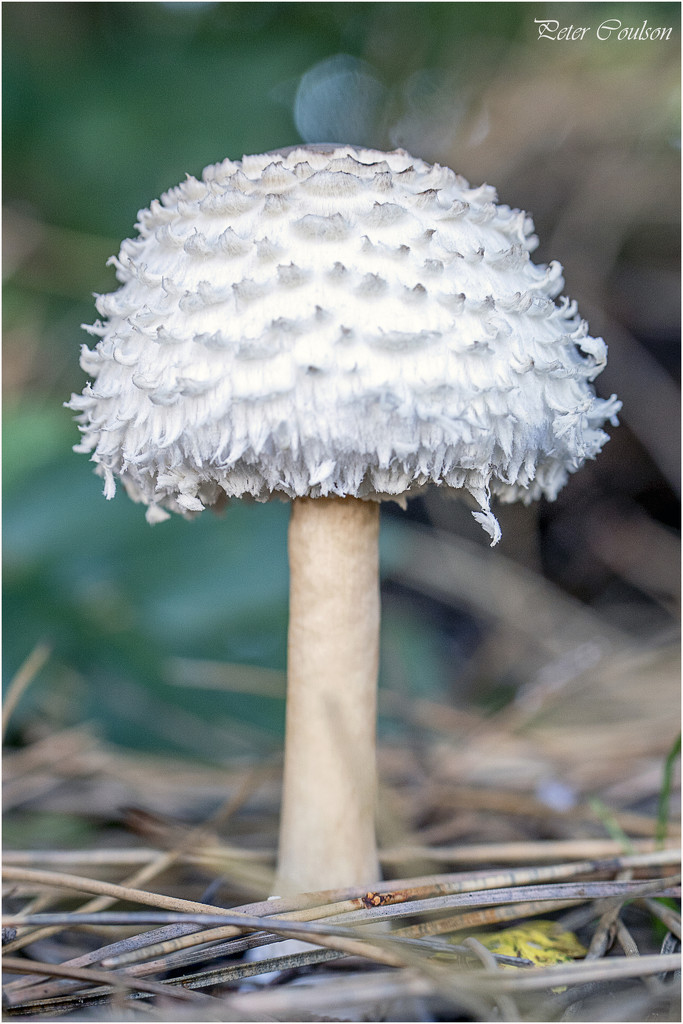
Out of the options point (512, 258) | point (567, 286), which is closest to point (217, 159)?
point (567, 286)

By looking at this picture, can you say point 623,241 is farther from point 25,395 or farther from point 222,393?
point 222,393

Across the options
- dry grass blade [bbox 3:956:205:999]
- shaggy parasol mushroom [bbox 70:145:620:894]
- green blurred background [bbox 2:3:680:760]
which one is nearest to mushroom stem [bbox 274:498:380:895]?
shaggy parasol mushroom [bbox 70:145:620:894]

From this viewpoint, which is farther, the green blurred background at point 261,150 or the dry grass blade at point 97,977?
the green blurred background at point 261,150

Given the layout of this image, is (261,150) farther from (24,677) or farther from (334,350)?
(334,350)
